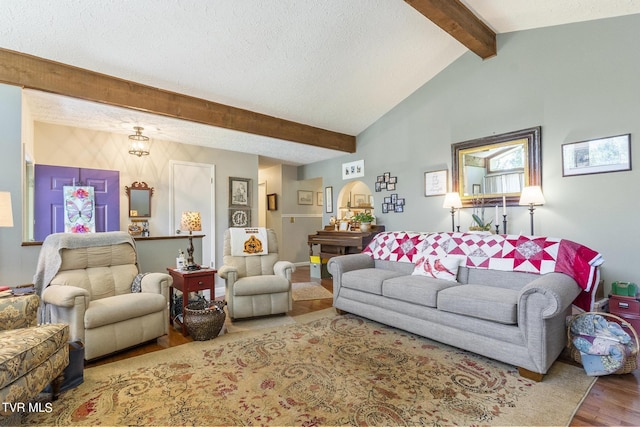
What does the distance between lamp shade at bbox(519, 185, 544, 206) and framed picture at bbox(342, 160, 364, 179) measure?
9.49 ft

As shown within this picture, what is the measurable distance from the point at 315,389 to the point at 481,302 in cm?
143

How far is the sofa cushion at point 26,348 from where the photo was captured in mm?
1583

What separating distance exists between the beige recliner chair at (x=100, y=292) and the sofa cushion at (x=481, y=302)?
2.59 m

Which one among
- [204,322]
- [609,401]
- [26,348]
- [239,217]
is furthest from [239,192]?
[609,401]

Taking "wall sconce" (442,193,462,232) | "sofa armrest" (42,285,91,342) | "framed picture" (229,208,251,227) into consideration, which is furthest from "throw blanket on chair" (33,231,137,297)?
"wall sconce" (442,193,462,232)

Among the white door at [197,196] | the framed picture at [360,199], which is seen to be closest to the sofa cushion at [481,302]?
the white door at [197,196]

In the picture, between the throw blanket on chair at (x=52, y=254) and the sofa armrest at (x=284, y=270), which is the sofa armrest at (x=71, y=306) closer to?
the throw blanket on chair at (x=52, y=254)

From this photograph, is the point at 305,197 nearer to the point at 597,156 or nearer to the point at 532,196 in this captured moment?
the point at 532,196

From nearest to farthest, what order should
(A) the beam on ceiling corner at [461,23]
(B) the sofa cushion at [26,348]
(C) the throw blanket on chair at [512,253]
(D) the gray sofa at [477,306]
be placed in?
(B) the sofa cushion at [26,348]
(D) the gray sofa at [477,306]
(C) the throw blanket on chair at [512,253]
(A) the beam on ceiling corner at [461,23]

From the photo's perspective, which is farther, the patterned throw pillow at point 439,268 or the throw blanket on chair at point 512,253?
the patterned throw pillow at point 439,268

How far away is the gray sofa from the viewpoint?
2.19 meters

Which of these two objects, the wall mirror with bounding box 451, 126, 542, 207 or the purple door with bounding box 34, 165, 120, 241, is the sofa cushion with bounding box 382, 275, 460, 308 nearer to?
the wall mirror with bounding box 451, 126, 542, 207

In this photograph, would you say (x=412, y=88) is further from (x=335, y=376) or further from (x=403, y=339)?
(x=335, y=376)

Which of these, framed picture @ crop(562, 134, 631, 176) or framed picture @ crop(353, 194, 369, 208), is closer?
framed picture @ crop(562, 134, 631, 176)
